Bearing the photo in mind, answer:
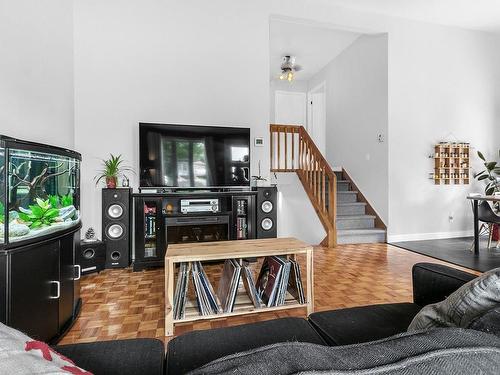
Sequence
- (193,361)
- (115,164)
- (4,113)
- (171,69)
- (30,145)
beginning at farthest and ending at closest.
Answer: (171,69) → (115,164) → (4,113) → (30,145) → (193,361)

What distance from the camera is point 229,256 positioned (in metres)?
1.83

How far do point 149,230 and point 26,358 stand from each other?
3.05m

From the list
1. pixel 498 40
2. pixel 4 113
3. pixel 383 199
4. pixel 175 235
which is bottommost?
pixel 175 235

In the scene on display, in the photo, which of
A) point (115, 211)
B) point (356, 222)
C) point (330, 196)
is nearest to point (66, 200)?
point (115, 211)

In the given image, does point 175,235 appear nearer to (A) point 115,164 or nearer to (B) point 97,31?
(A) point 115,164

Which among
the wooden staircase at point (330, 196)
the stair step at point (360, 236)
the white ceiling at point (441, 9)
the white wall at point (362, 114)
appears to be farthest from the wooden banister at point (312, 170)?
the white ceiling at point (441, 9)

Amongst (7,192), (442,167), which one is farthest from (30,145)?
(442,167)

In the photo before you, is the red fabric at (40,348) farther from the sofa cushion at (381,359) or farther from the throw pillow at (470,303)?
the throw pillow at (470,303)

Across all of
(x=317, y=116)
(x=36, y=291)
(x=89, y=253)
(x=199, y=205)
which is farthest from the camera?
(x=317, y=116)

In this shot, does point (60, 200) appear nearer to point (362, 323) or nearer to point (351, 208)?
point (362, 323)

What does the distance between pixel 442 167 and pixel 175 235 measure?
169 inches

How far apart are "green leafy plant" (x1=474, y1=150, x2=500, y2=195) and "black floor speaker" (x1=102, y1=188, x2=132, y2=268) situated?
5.42m

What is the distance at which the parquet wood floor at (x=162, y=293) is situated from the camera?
1913 mm

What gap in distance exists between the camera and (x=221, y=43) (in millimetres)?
3855
